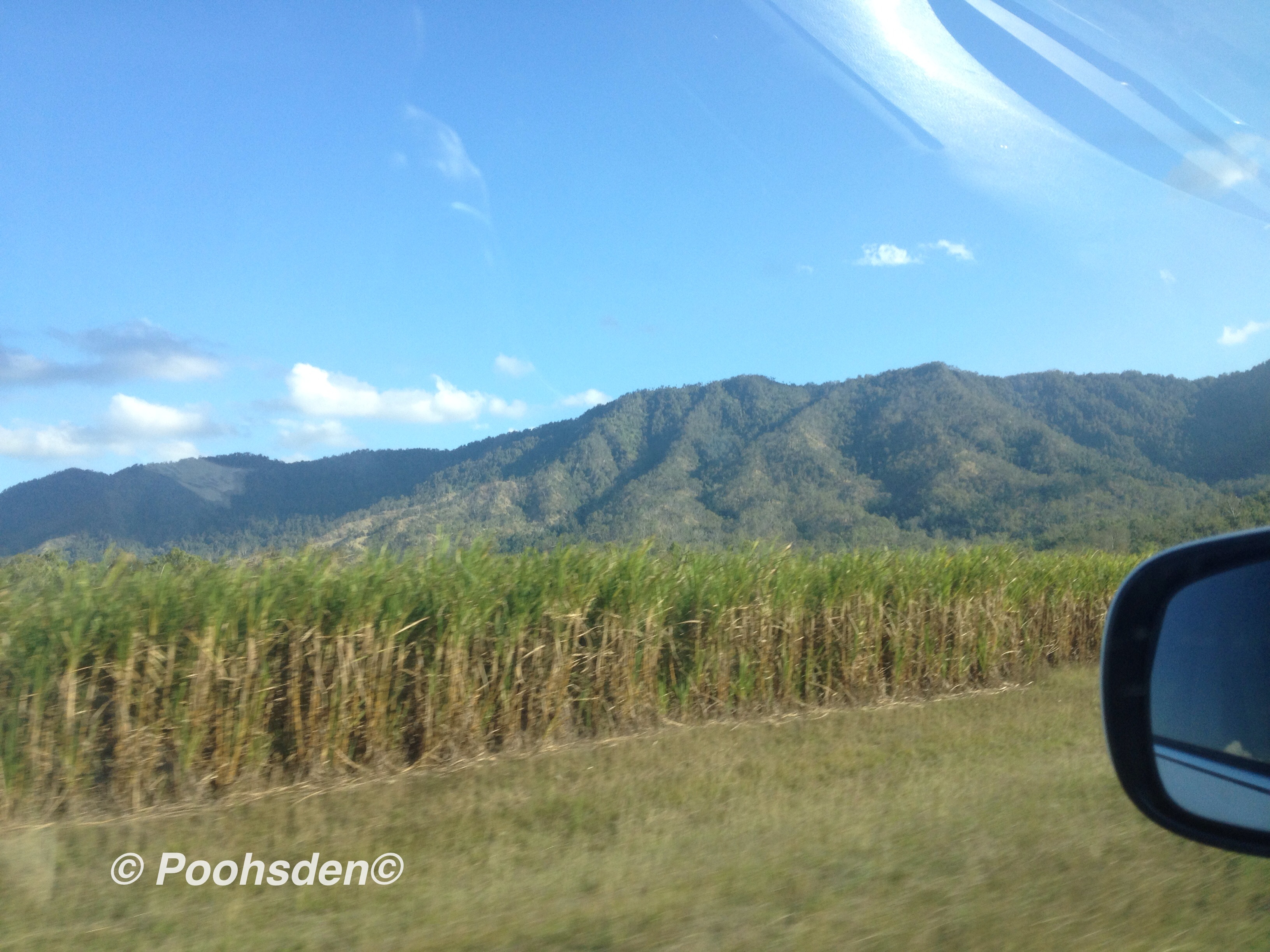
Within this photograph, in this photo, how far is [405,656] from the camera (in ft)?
22.6

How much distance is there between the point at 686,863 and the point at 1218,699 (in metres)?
3.02

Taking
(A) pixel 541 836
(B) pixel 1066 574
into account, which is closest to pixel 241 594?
(A) pixel 541 836

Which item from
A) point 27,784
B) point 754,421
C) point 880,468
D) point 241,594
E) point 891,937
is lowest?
point 891,937

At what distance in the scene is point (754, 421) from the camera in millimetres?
76875

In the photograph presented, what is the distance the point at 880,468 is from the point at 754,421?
66.4 feet

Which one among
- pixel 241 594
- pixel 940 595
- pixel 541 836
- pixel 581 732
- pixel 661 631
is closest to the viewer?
pixel 541 836

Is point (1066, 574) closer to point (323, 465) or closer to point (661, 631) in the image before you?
point (661, 631)

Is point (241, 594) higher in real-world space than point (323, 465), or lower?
lower

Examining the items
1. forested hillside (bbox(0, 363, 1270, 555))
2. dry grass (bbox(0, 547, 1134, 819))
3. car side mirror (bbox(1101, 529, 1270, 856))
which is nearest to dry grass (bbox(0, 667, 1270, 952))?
dry grass (bbox(0, 547, 1134, 819))

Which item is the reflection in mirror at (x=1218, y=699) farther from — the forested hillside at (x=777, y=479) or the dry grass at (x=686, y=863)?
Answer: the forested hillside at (x=777, y=479)

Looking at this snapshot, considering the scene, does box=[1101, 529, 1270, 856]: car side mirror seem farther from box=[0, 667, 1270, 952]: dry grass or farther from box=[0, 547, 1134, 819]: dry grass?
box=[0, 547, 1134, 819]: dry grass

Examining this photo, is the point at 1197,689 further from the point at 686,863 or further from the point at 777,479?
the point at 777,479

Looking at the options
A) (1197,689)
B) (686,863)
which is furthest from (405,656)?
(1197,689)

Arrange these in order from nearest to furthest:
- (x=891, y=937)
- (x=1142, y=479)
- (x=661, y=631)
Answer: (x=891, y=937) → (x=661, y=631) → (x=1142, y=479)
